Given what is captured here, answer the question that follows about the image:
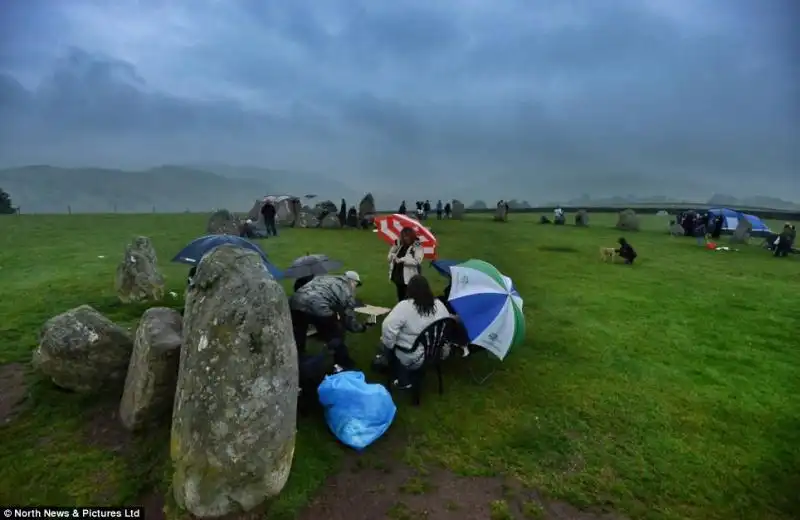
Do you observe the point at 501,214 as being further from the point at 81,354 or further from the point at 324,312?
the point at 81,354

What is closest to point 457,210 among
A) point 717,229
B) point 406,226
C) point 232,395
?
point 717,229

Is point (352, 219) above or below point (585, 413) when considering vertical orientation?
above

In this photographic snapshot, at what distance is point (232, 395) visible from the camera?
5.29m

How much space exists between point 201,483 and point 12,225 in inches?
1288

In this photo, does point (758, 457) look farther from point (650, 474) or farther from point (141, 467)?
point (141, 467)

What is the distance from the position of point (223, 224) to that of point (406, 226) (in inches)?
673

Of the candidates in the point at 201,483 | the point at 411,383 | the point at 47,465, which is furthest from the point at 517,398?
the point at 47,465

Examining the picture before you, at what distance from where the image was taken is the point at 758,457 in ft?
22.0

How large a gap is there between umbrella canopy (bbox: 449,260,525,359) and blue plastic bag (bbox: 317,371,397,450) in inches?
74.1

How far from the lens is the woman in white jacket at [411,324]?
7594 mm

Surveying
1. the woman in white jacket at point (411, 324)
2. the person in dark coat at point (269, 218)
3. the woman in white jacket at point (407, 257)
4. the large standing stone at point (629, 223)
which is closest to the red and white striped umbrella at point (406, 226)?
the woman in white jacket at point (407, 257)

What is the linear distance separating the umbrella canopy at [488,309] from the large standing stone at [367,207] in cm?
2549

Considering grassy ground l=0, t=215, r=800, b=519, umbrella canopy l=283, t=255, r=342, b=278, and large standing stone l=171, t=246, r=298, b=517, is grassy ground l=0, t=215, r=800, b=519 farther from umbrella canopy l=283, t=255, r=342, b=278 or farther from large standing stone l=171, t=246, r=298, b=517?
umbrella canopy l=283, t=255, r=342, b=278

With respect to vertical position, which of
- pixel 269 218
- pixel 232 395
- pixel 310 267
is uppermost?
pixel 269 218
